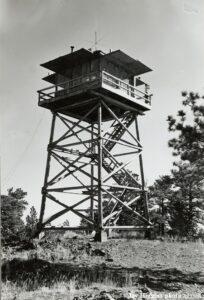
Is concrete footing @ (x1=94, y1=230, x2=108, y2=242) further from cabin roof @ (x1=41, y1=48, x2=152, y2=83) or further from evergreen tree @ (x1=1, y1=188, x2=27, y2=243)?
evergreen tree @ (x1=1, y1=188, x2=27, y2=243)

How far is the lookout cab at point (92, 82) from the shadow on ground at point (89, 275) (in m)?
8.04

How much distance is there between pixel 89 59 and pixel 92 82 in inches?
78.4

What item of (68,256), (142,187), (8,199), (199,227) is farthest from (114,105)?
(8,199)

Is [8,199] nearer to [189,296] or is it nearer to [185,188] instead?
[185,188]

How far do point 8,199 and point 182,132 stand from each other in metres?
40.8

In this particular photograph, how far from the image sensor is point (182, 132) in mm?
13805

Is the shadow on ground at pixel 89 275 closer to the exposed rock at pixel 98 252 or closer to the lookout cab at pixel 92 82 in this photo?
the exposed rock at pixel 98 252

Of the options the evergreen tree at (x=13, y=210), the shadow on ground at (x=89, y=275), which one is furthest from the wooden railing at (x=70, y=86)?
the evergreen tree at (x=13, y=210)

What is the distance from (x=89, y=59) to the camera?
1850 cm

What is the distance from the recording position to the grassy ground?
888cm

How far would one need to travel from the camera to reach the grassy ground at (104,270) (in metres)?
8.88

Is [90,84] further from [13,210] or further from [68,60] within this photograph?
[13,210]

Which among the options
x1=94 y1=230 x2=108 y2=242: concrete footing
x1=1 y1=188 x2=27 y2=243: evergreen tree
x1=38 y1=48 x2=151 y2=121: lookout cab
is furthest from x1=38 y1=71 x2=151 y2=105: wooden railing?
x1=1 y1=188 x2=27 y2=243: evergreen tree

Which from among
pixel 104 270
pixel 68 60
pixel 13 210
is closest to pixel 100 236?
pixel 104 270
